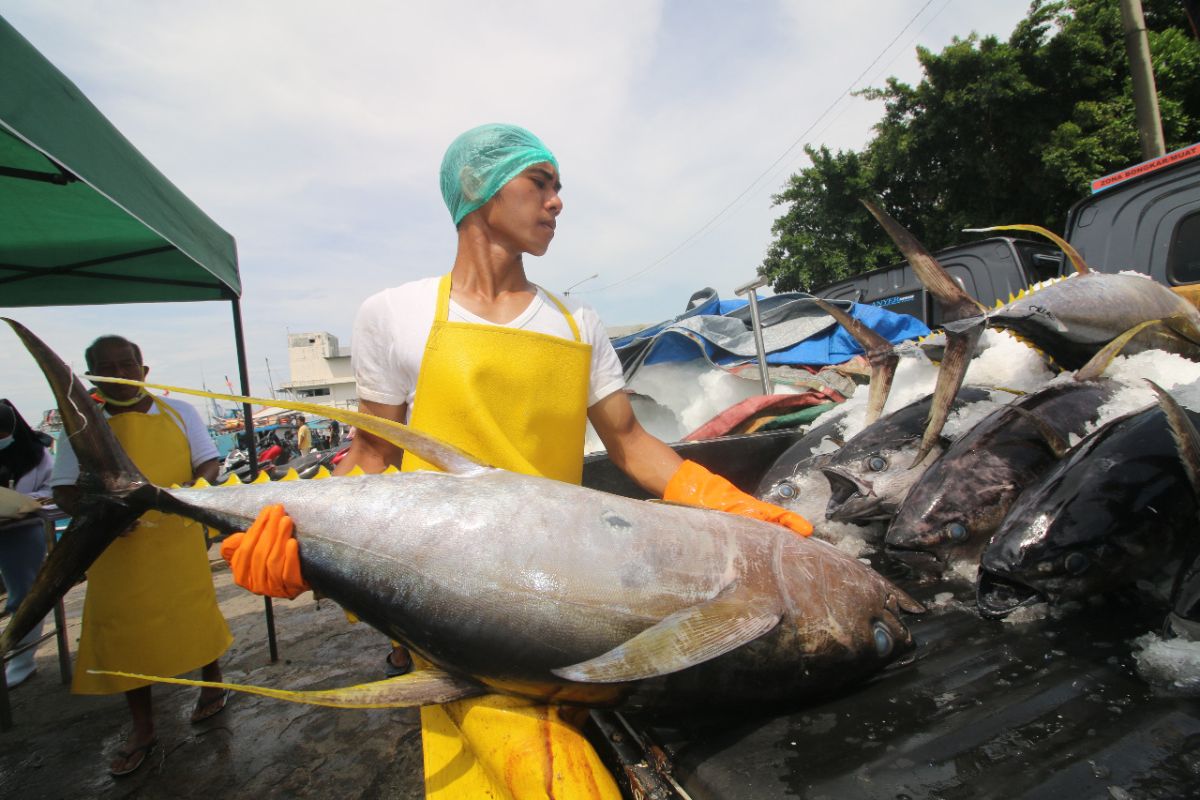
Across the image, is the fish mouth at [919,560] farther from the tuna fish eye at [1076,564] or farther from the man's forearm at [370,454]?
the man's forearm at [370,454]

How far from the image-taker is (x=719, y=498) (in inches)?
71.1

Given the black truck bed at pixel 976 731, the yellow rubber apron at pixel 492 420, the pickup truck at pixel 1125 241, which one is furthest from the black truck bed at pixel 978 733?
the pickup truck at pixel 1125 241

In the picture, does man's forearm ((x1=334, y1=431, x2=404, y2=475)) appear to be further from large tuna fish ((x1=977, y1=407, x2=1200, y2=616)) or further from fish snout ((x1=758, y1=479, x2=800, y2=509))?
large tuna fish ((x1=977, y1=407, x2=1200, y2=616))

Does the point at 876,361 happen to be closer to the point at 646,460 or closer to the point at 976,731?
the point at 646,460

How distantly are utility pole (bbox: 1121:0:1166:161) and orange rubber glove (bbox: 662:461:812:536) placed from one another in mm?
10548

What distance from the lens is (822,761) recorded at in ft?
3.33

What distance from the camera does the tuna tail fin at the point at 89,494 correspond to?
4.58ft

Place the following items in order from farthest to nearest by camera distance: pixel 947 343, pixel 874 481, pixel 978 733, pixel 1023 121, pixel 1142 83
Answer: pixel 1023 121, pixel 1142 83, pixel 874 481, pixel 947 343, pixel 978 733

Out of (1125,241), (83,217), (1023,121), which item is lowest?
(1125,241)

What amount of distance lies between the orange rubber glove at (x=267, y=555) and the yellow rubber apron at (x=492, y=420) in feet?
1.53

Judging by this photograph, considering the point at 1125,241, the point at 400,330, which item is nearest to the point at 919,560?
the point at 400,330

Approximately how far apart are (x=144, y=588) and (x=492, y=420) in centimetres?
237

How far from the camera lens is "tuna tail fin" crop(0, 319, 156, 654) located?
55.0 inches

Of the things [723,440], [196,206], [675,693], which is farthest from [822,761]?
[196,206]
